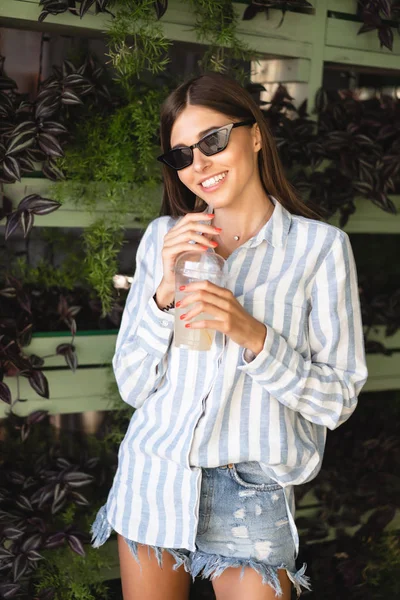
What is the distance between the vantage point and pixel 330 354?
158 cm

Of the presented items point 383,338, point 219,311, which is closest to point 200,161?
point 219,311

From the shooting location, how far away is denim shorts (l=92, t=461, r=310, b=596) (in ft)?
5.16

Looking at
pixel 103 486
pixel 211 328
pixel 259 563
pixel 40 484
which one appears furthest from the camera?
pixel 103 486

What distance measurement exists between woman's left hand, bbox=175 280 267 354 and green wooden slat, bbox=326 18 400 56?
135 cm

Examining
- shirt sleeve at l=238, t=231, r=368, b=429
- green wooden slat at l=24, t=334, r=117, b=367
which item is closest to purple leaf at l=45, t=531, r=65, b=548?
green wooden slat at l=24, t=334, r=117, b=367

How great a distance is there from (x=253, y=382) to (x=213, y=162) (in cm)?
45

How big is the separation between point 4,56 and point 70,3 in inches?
8.7

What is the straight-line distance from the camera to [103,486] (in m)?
2.38

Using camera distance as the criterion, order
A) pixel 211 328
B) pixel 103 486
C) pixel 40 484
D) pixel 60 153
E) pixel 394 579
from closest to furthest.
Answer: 1. pixel 211 328
2. pixel 60 153
3. pixel 40 484
4. pixel 103 486
5. pixel 394 579

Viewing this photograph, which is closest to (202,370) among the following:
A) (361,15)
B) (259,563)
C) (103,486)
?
(259,563)

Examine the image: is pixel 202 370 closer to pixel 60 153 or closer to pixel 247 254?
pixel 247 254

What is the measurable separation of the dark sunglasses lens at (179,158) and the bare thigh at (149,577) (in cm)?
79

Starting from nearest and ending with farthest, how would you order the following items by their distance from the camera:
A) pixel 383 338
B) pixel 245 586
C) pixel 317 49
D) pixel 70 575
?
pixel 245 586
pixel 70 575
pixel 317 49
pixel 383 338

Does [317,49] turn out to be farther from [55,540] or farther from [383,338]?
[55,540]
